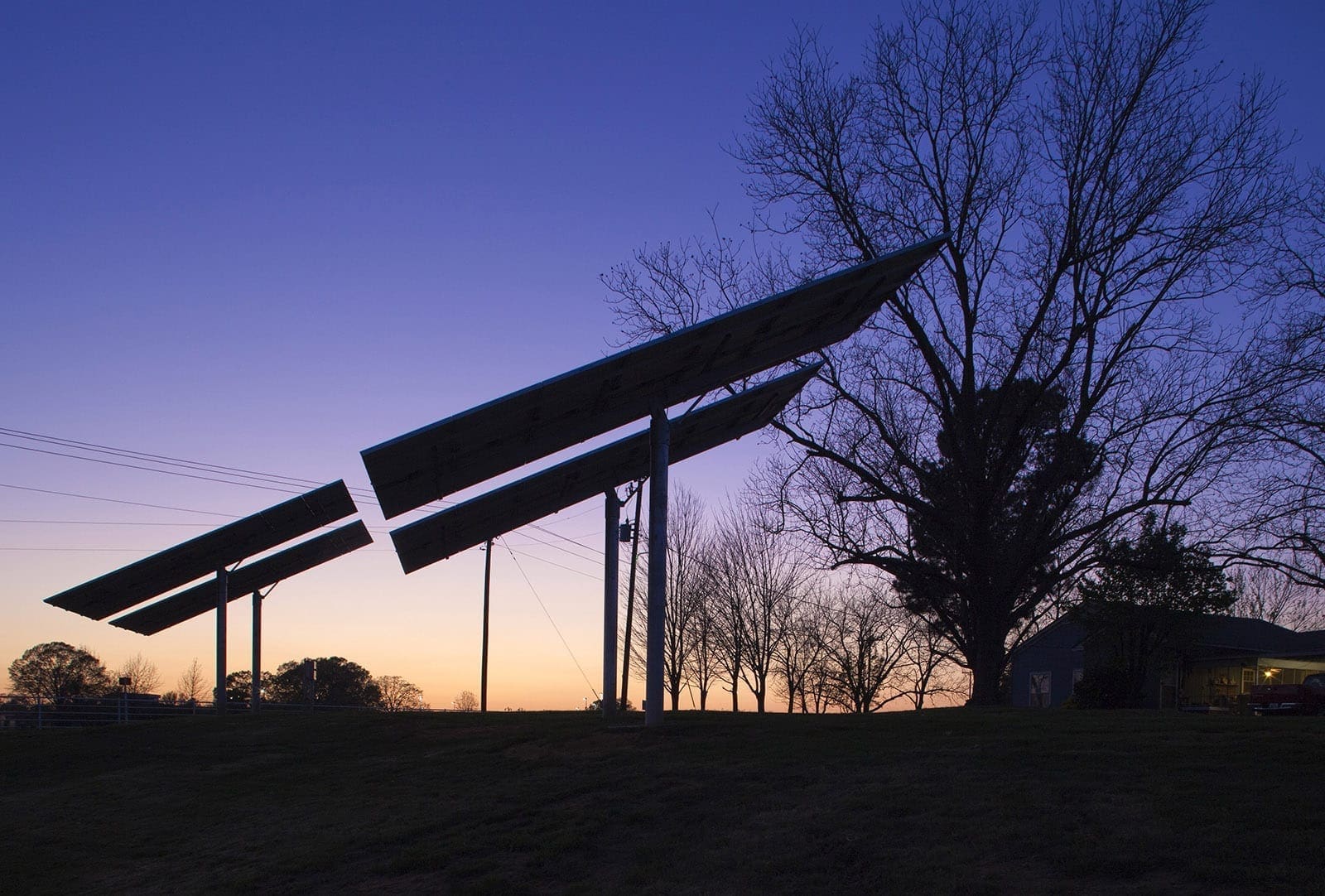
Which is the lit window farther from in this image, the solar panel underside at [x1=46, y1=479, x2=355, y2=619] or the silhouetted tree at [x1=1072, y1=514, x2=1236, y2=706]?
the solar panel underside at [x1=46, y1=479, x2=355, y2=619]

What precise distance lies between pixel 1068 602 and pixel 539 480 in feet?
55.1

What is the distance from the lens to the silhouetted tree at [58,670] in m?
74.5

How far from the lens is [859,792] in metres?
12.5

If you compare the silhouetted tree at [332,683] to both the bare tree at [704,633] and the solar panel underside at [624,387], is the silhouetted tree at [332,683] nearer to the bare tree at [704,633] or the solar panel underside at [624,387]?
the bare tree at [704,633]

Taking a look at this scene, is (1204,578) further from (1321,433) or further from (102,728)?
(102,728)

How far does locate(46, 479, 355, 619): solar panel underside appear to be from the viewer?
32.1m

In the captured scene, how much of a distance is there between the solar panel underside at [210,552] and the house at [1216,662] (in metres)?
23.9

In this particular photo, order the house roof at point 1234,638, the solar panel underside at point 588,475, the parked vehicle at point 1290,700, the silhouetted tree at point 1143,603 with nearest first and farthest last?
1. the solar panel underside at point 588,475
2. the parked vehicle at point 1290,700
3. the silhouetted tree at point 1143,603
4. the house roof at point 1234,638

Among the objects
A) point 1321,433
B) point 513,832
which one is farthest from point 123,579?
point 1321,433

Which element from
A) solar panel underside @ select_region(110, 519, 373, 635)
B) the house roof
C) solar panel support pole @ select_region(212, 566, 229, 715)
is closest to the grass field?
solar panel support pole @ select_region(212, 566, 229, 715)

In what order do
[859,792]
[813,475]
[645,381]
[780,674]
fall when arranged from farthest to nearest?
[780,674], [813,475], [645,381], [859,792]

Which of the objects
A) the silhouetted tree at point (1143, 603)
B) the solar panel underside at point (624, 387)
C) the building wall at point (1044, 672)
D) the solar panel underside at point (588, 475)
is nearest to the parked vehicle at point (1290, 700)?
the silhouetted tree at point (1143, 603)

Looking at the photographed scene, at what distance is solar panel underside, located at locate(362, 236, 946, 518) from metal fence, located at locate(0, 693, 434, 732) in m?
17.2

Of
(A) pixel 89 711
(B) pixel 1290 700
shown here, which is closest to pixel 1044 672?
(B) pixel 1290 700
